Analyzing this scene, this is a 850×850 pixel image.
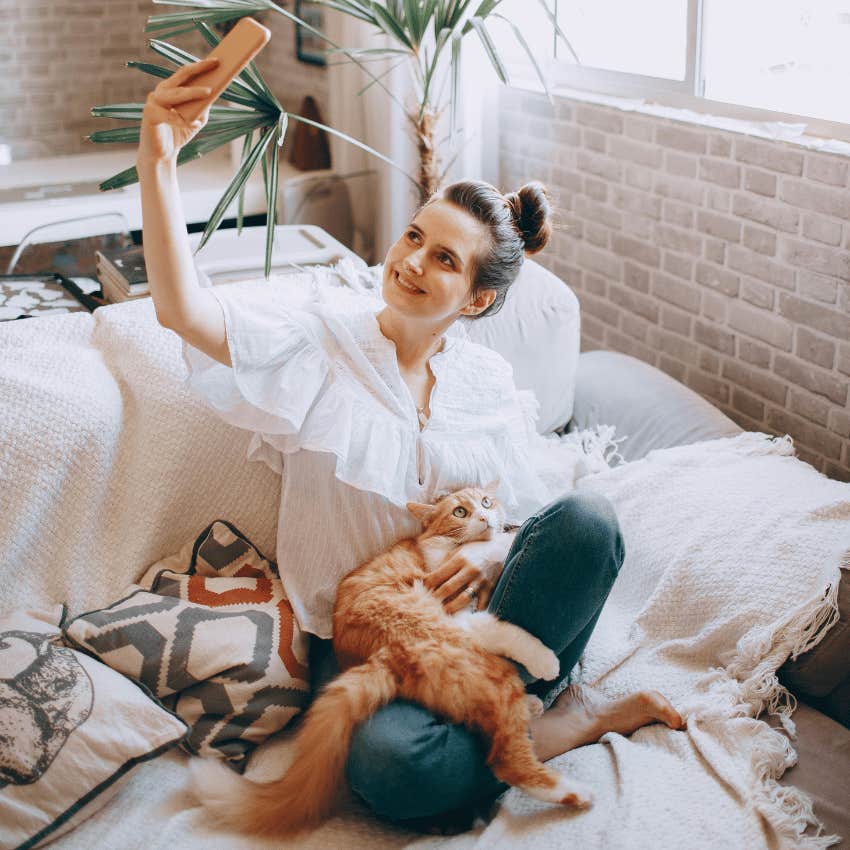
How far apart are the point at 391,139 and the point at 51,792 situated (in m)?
2.73

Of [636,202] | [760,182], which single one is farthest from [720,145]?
[636,202]

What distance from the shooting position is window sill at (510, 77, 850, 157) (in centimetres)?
227

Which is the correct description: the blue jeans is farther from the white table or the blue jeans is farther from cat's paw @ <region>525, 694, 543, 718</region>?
the white table

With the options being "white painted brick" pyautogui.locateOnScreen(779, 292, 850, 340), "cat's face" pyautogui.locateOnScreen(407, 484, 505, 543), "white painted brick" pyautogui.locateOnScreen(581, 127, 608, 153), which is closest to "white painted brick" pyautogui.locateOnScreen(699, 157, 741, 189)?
"white painted brick" pyautogui.locateOnScreen(779, 292, 850, 340)

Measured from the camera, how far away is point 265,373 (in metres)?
1.56

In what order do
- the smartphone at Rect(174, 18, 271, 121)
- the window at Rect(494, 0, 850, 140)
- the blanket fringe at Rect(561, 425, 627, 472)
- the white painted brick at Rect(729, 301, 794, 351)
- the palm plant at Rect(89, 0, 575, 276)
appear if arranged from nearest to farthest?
the smartphone at Rect(174, 18, 271, 121), the palm plant at Rect(89, 0, 575, 276), the blanket fringe at Rect(561, 425, 627, 472), the window at Rect(494, 0, 850, 140), the white painted brick at Rect(729, 301, 794, 351)

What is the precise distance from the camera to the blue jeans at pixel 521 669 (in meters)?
1.37

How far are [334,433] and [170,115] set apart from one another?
0.55 meters

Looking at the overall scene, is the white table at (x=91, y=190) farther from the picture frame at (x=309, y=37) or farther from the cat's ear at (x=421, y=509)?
the cat's ear at (x=421, y=509)

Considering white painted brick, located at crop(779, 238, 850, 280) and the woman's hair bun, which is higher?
the woman's hair bun

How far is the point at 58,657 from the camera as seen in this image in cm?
149

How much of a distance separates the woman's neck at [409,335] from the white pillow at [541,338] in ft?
1.45

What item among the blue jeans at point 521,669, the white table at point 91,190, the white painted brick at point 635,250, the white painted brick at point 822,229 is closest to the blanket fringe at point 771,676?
the blue jeans at point 521,669

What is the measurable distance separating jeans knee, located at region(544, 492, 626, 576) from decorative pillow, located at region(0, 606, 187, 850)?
66cm
